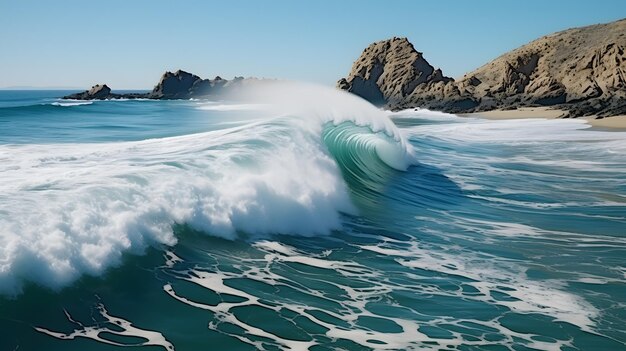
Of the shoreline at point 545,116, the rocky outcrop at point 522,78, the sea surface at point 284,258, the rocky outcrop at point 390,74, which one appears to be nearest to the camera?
the sea surface at point 284,258

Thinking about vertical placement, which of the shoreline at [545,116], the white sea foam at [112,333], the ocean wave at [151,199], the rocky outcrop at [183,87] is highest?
the rocky outcrop at [183,87]

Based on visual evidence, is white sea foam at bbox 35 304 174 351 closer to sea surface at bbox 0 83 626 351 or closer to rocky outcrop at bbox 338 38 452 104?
sea surface at bbox 0 83 626 351

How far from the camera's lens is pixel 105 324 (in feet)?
13.7

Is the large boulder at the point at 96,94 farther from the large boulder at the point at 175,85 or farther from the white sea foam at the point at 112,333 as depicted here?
the white sea foam at the point at 112,333

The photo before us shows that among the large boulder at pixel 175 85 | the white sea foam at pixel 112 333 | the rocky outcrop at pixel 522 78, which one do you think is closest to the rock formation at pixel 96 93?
the large boulder at pixel 175 85

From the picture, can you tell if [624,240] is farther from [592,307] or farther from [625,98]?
[625,98]

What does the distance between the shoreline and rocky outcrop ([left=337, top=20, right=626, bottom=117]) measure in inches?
52.0

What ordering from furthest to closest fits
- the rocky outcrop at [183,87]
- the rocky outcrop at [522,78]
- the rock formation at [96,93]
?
the rocky outcrop at [183,87] < the rock formation at [96,93] < the rocky outcrop at [522,78]

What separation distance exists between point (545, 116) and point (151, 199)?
39351mm

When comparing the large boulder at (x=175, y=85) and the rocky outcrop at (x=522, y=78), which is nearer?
the rocky outcrop at (x=522, y=78)

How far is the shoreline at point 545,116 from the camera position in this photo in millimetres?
30625

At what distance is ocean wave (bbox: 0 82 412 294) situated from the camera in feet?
15.6

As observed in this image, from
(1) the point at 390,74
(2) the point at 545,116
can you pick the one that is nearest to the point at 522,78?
(1) the point at 390,74

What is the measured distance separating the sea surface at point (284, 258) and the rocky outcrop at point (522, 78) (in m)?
30.5
